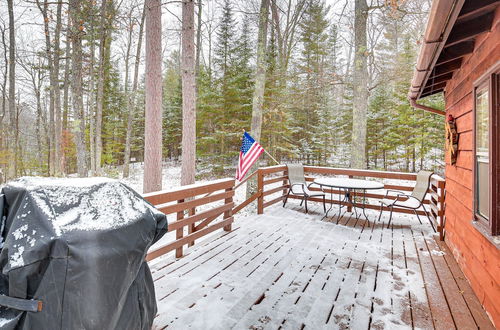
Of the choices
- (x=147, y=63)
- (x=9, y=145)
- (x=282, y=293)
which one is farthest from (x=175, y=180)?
(x=282, y=293)

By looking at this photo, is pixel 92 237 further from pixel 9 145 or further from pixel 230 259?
pixel 9 145

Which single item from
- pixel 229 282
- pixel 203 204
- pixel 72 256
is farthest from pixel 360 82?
pixel 72 256

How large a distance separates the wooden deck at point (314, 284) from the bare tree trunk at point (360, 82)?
118 inches

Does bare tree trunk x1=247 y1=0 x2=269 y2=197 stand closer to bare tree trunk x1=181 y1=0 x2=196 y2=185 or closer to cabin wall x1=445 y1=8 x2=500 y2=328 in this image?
bare tree trunk x1=181 y1=0 x2=196 y2=185

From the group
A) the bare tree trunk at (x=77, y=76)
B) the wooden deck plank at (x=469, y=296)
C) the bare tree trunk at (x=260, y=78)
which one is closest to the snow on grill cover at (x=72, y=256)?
the wooden deck plank at (x=469, y=296)

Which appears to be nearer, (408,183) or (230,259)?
(230,259)

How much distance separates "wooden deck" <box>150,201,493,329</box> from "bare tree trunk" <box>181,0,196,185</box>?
2363mm

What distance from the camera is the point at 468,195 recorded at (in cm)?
275

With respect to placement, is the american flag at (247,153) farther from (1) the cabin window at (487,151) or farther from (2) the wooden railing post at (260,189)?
(1) the cabin window at (487,151)

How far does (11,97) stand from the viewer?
9484 mm

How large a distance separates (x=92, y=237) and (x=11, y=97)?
1179 centimetres

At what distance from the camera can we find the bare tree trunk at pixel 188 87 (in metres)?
5.42

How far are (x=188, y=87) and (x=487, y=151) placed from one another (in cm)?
493

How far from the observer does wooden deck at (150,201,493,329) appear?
204 cm
